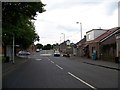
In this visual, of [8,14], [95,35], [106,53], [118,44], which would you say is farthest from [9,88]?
[95,35]

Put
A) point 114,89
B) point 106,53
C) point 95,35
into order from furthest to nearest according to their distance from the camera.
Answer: point 95,35 < point 106,53 < point 114,89

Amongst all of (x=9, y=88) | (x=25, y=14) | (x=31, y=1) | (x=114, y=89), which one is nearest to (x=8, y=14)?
(x=25, y=14)

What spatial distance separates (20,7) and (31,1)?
51.0 inches

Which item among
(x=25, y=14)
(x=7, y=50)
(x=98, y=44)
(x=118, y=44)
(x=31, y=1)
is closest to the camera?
(x=31, y=1)

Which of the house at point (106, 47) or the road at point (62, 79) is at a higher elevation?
the house at point (106, 47)

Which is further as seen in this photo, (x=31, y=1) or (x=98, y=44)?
(x=98, y=44)

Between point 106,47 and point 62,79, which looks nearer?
point 62,79

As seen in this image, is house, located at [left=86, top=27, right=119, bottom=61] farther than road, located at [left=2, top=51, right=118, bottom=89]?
Yes

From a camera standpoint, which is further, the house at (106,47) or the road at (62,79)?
the house at (106,47)

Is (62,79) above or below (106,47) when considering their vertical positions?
below

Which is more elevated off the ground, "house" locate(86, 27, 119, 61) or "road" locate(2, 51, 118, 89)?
"house" locate(86, 27, 119, 61)

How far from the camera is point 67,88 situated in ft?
43.9

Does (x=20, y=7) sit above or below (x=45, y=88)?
above

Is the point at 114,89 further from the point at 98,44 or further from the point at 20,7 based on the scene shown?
the point at 98,44
